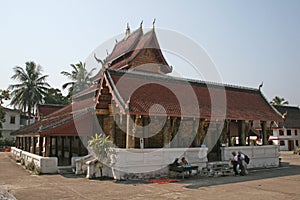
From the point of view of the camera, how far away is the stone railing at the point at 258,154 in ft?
49.3

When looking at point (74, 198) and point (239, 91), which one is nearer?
point (74, 198)

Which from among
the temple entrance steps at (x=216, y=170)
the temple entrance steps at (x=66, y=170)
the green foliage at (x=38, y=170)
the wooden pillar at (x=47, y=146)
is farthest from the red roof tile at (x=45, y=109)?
the temple entrance steps at (x=216, y=170)

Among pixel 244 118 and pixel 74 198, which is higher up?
pixel 244 118

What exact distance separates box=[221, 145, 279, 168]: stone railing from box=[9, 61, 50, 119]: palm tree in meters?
29.9

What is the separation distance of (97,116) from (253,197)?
9.51 m

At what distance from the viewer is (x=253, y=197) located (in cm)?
862

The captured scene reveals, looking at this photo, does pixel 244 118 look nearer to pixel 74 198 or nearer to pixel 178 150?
pixel 178 150

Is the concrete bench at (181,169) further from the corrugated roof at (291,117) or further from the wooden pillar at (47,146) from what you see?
the corrugated roof at (291,117)

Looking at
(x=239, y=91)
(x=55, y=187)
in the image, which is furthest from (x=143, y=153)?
(x=239, y=91)

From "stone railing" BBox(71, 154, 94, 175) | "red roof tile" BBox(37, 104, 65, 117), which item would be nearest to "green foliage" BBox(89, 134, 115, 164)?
"stone railing" BBox(71, 154, 94, 175)

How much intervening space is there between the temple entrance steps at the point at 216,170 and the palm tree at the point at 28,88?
30210 mm

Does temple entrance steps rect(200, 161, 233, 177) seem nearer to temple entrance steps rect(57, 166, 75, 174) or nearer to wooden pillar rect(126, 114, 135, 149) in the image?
wooden pillar rect(126, 114, 135, 149)

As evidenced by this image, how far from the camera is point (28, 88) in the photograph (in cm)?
3791

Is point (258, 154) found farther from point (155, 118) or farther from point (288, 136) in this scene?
point (288, 136)
